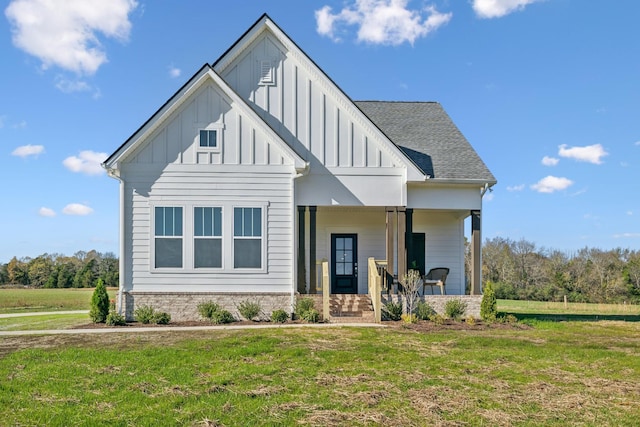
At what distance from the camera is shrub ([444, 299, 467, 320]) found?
1438 centimetres

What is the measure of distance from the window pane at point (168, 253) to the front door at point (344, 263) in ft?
18.1

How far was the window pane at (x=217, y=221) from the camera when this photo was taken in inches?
567

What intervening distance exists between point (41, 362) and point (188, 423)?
450 centimetres

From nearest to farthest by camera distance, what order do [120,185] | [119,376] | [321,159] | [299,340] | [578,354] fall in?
[119,376] < [578,354] < [299,340] < [120,185] < [321,159]

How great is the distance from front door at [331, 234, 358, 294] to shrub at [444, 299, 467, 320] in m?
3.88

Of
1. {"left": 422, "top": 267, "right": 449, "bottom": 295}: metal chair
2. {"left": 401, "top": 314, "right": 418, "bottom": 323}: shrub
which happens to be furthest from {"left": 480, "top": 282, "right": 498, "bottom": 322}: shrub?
{"left": 422, "top": 267, "right": 449, "bottom": 295}: metal chair

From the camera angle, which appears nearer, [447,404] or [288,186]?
[447,404]

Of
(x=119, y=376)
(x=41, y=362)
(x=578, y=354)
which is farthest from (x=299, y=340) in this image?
(x=578, y=354)

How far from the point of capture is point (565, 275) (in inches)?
1443

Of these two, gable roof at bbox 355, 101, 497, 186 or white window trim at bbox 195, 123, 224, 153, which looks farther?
gable roof at bbox 355, 101, 497, 186

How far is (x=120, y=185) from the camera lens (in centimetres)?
1431

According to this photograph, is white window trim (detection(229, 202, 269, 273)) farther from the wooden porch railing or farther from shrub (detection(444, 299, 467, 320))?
Answer: shrub (detection(444, 299, 467, 320))

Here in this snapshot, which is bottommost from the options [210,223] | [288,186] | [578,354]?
[578,354]

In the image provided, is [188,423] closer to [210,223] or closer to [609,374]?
[609,374]
